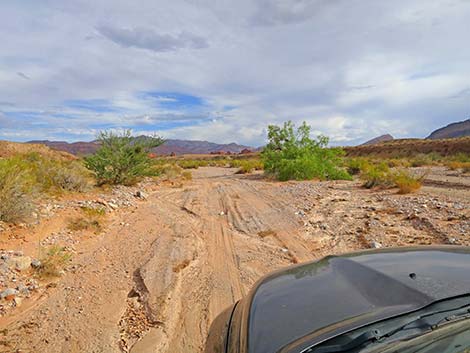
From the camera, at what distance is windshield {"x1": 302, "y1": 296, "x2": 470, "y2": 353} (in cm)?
152

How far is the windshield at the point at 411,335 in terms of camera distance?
1.52m

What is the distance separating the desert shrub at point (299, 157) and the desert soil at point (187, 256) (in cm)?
711

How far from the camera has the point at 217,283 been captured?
5.20m

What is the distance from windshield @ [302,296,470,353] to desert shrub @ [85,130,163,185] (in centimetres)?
1436

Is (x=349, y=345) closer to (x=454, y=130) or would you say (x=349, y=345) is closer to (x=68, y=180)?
(x=68, y=180)

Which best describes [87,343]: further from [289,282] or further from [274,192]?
[274,192]

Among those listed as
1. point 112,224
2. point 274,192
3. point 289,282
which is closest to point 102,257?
point 112,224

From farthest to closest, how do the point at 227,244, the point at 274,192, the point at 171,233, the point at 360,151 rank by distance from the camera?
the point at 360,151 < the point at 274,192 < the point at 171,233 < the point at 227,244

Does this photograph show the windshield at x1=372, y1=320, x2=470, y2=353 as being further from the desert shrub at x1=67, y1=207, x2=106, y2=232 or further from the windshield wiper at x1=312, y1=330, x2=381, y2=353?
the desert shrub at x1=67, y1=207, x2=106, y2=232

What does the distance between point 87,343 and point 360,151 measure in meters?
68.9

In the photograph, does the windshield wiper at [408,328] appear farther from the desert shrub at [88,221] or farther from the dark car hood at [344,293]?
the desert shrub at [88,221]

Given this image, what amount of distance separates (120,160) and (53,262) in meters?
9.85

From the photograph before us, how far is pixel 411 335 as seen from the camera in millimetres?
1562

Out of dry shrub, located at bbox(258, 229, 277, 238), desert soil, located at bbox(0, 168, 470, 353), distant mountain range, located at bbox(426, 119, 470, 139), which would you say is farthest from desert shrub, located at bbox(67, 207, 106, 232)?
distant mountain range, located at bbox(426, 119, 470, 139)
